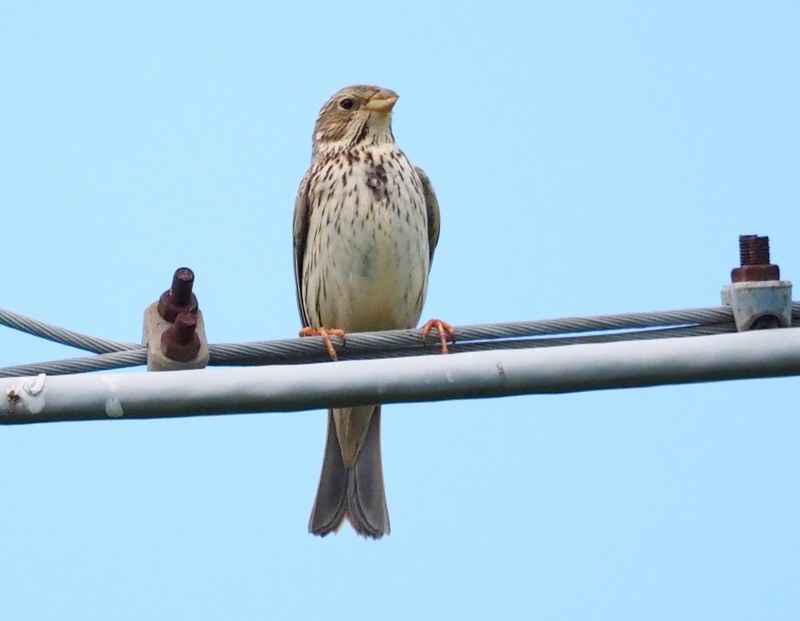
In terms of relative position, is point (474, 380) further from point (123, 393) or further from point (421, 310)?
point (421, 310)

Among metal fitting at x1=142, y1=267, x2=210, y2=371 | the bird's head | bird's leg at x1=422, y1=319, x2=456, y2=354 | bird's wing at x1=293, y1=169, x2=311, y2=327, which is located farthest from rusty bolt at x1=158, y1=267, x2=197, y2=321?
the bird's head

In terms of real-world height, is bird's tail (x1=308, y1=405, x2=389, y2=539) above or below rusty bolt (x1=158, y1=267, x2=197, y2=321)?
below

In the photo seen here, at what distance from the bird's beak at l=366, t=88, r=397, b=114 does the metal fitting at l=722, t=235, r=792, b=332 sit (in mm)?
3418

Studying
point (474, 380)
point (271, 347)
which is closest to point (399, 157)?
point (271, 347)

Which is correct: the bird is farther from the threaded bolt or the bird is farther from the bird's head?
the threaded bolt

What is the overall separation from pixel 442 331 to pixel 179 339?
124 centimetres

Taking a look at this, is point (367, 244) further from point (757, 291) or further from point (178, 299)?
point (757, 291)

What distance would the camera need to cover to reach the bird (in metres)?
7.29

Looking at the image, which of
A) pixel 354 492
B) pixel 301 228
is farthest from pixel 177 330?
pixel 301 228

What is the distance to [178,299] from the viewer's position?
4652 mm

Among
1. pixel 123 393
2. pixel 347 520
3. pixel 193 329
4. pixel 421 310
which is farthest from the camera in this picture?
pixel 421 310

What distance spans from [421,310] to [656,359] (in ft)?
11.5

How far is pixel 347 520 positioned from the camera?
7.27m

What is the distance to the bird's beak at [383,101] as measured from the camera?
7.96 metres
